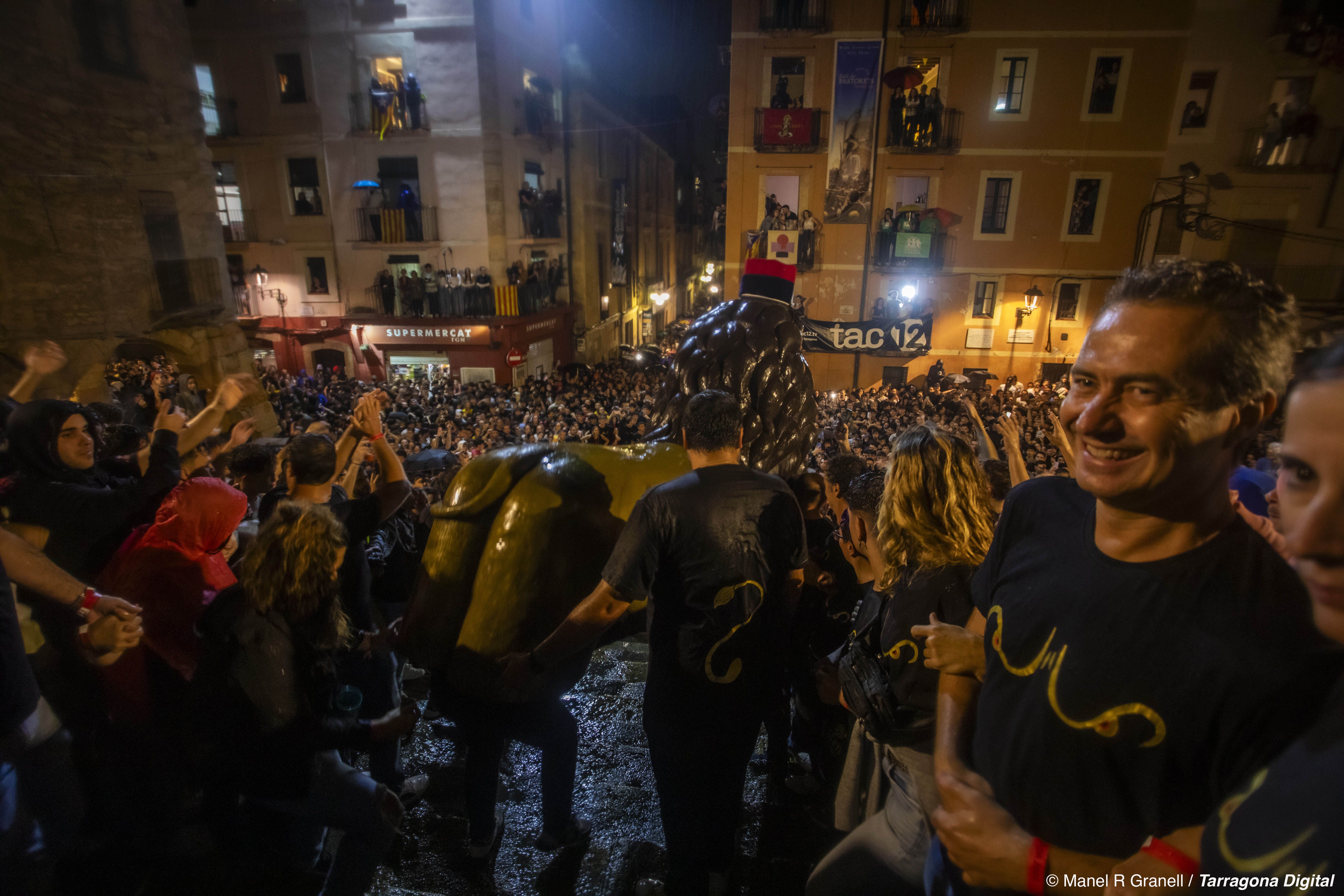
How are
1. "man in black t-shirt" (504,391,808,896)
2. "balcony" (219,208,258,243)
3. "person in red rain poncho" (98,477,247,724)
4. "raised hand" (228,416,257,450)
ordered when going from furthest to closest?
"balcony" (219,208,258,243), "raised hand" (228,416,257,450), "person in red rain poncho" (98,477,247,724), "man in black t-shirt" (504,391,808,896)

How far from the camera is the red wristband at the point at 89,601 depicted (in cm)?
231

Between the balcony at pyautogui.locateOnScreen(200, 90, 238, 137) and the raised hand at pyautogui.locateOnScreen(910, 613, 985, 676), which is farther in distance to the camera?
the balcony at pyautogui.locateOnScreen(200, 90, 238, 137)

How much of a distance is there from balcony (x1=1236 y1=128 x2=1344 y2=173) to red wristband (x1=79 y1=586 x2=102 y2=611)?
75.4ft

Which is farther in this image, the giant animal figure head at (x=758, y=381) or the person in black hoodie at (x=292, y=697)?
the giant animal figure head at (x=758, y=381)

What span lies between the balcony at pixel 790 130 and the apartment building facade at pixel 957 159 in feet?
0.13

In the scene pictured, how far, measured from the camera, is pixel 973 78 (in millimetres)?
16219

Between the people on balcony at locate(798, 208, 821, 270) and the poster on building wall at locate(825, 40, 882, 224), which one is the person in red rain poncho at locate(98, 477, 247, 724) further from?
the poster on building wall at locate(825, 40, 882, 224)

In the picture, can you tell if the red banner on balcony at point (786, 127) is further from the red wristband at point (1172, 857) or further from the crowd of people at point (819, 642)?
the red wristband at point (1172, 857)

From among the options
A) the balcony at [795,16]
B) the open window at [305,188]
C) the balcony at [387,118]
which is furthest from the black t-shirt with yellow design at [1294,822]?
the open window at [305,188]

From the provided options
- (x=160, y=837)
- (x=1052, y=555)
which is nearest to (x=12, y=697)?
(x=160, y=837)

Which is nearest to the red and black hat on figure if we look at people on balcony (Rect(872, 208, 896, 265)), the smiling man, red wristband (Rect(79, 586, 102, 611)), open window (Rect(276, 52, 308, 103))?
the smiling man

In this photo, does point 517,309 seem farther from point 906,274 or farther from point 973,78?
point 973,78

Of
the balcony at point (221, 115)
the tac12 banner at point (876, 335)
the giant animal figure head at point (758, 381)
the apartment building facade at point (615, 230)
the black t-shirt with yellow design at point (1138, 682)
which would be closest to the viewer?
the black t-shirt with yellow design at point (1138, 682)

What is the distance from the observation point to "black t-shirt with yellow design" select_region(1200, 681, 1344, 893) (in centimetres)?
89
